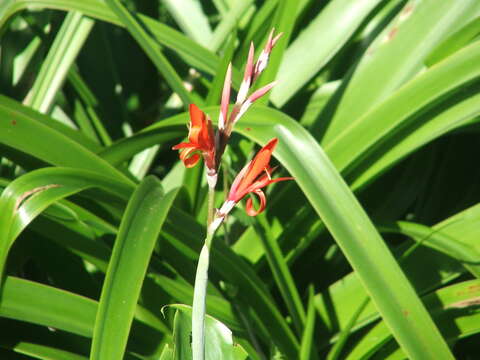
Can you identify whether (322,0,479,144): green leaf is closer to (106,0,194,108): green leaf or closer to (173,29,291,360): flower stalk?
(106,0,194,108): green leaf

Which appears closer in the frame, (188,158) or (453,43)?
(188,158)

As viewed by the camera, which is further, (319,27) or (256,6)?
(256,6)

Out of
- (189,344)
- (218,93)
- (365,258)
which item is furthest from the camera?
(218,93)

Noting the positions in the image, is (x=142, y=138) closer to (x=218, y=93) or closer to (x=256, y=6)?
(x=218, y=93)

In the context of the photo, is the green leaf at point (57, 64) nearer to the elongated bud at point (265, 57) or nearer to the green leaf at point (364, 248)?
the green leaf at point (364, 248)

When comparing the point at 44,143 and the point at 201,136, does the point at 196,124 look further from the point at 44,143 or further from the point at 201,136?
the point at 44,143

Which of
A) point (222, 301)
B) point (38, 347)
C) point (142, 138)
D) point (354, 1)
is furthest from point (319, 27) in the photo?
point (38, 347)

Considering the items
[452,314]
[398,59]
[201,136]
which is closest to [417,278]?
[452,314]

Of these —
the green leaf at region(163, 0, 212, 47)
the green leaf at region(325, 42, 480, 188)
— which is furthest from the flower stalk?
the green leaf at region(163, 0, 212, 47)
